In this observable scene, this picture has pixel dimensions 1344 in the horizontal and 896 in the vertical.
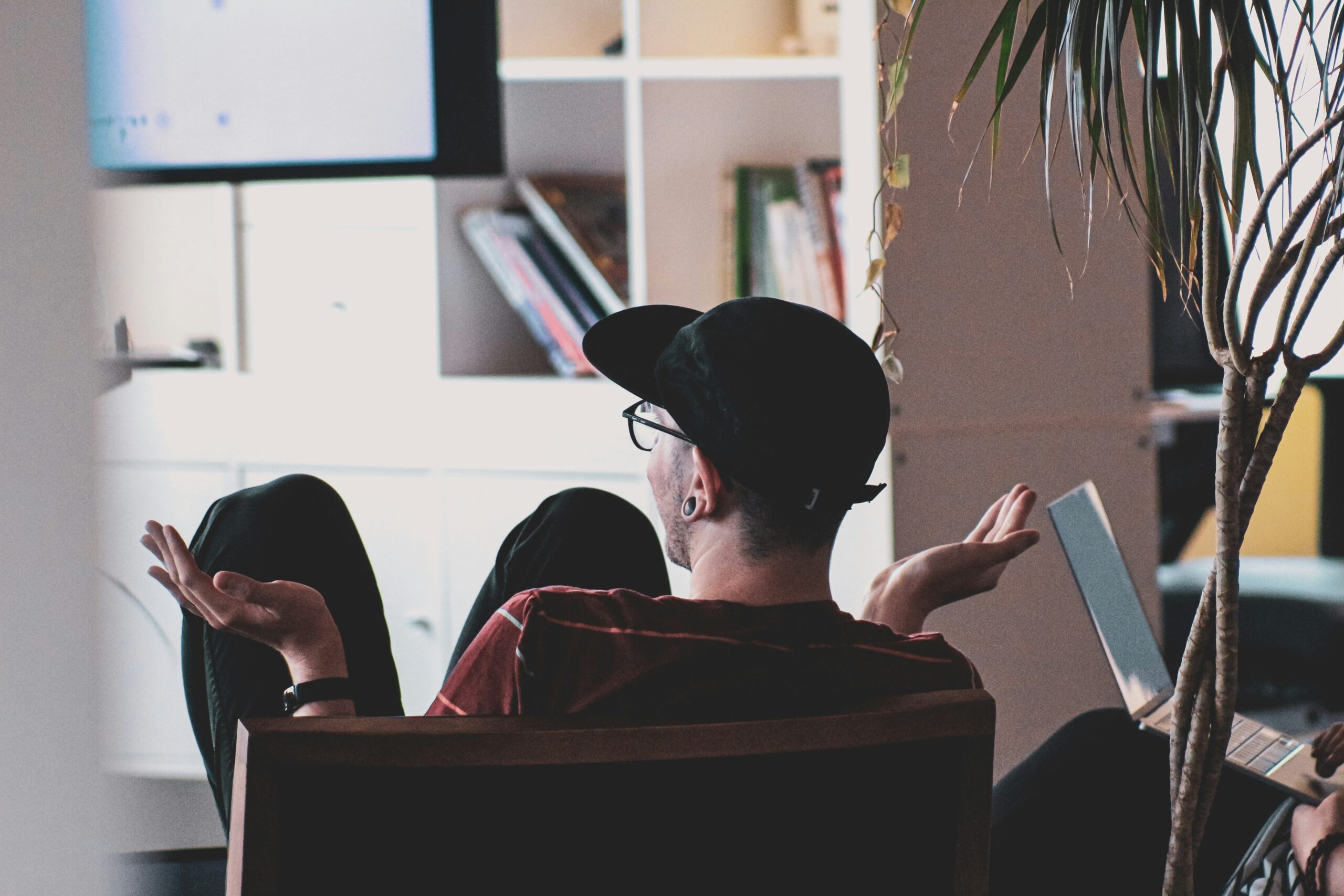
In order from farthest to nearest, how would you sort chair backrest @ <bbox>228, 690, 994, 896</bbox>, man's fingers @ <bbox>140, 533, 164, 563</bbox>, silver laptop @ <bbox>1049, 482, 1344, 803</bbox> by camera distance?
1. silver laptop @ <bbox>1049, 482, 1344, 803</bbox>
2. man's fingers @ <bbox>140, 533, 164, 563</bbox>
3. chair backrest @ <bbox>228, 690, 994, 896</bbox>

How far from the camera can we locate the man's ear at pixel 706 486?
100 centimetres

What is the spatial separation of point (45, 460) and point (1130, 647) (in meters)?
1.19

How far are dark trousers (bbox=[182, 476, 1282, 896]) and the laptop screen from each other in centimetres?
9

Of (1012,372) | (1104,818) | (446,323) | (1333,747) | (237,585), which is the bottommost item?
(1104,818)

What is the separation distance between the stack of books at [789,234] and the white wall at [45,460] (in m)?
1.88

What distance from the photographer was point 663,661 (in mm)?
859

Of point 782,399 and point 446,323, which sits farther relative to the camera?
point 446,323

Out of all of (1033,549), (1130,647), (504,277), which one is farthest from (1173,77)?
(504,277)

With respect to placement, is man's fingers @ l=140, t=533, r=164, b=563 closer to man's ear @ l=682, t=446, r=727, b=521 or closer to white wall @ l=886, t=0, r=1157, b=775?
man's ear @ l=682, t=446, r=727, b=521

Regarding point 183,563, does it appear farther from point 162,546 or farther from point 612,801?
point 612,801

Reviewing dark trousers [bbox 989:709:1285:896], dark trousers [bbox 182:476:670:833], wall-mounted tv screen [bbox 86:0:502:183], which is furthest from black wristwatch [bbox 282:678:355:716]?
wall-mounted tv screen [bbox 86:0:502:183]

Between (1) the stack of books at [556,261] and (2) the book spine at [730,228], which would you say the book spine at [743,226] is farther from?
(1) the stack of books at [556,261]

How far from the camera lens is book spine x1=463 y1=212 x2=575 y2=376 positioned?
241 cm

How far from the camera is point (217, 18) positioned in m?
2.03
